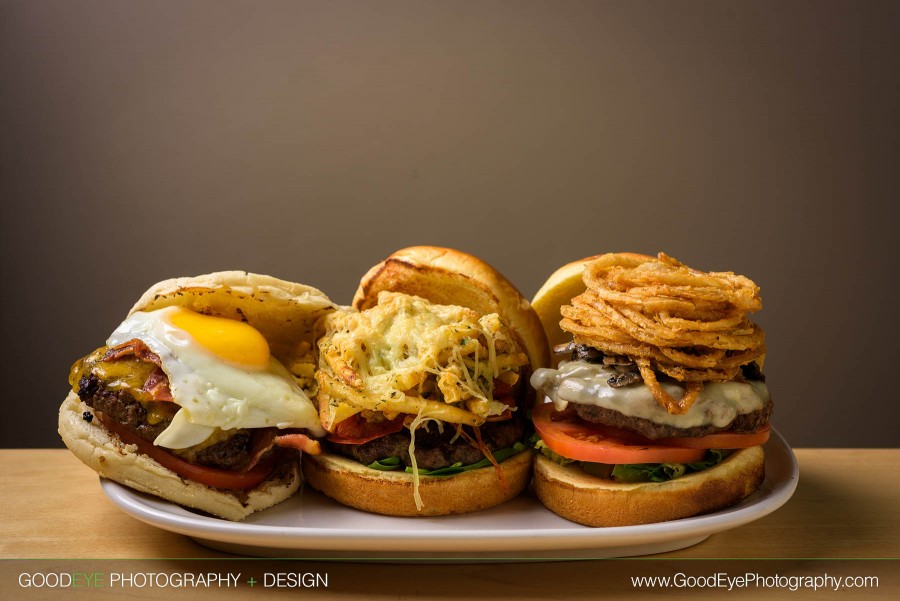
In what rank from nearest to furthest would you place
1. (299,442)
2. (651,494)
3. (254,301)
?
1. (651,494)
2. (299,442)
3. (254,301)

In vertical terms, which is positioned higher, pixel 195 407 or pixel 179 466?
pixel 195 407

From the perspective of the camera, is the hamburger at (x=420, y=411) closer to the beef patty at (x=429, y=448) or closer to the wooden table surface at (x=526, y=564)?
the beef patty at (x=429, y=448)

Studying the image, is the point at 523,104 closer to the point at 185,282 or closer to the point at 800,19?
the point at 800,19

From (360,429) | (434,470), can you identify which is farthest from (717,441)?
(360,429)

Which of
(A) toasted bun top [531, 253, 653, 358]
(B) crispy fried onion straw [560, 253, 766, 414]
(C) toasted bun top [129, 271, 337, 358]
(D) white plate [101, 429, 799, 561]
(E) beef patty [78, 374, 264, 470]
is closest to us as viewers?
(D) white plate [101, 429, 799, 561]

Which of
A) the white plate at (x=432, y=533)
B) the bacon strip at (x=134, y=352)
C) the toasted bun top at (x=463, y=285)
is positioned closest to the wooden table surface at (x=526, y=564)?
the white plate at (x=432, y=533)

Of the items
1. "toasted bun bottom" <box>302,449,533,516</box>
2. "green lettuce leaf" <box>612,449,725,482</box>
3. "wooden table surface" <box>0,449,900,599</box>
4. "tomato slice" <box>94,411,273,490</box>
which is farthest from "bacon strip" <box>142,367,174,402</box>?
"green lettuce leaf" <box>612,449,725,482</box>

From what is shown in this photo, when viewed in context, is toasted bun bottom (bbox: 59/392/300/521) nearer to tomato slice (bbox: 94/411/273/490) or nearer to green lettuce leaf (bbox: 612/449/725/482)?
tomato slice (bbox: 94/411/273/490)

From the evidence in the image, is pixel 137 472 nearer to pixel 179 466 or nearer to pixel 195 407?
pixel 179 466
